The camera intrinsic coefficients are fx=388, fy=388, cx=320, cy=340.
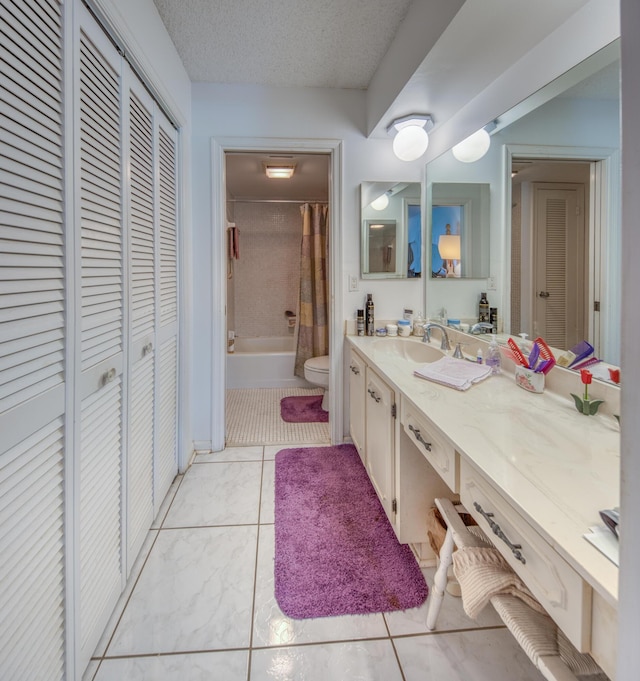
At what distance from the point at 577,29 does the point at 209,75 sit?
1838 mm

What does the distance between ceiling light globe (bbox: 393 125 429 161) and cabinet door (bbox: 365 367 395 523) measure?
4.00 feet

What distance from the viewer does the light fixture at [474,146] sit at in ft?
5.62

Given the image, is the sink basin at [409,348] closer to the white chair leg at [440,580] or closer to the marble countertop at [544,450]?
the marble countertop at [544,450]

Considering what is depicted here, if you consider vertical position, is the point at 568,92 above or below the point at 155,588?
above

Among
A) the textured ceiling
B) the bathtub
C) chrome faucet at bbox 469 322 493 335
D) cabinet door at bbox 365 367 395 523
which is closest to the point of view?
cabinet door at bbox 365 367 395 523

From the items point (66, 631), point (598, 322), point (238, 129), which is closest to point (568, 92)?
point (598, 322)

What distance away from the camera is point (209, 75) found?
223 centimetres

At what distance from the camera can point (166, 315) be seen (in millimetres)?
1962

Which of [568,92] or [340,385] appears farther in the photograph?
[340,385]

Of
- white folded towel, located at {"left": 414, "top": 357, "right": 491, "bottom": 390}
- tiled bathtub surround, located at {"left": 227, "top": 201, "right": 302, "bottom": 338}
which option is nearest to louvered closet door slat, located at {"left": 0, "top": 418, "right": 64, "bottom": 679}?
white folded towel, located at {"left": 414, "top": 357, "right": 491, "bottom": 390}

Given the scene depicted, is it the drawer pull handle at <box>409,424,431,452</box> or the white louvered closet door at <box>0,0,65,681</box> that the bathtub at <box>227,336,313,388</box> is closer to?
the drawer pull handle at <box>409,424,431,452</box>

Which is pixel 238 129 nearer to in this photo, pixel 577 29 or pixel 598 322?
pixel 577 29

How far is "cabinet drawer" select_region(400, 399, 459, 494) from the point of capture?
39.6 inches

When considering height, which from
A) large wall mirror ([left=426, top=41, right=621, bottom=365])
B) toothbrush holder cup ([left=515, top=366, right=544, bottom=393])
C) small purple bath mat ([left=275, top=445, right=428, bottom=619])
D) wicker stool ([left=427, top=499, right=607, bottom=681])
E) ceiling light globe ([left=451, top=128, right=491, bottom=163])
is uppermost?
ceiling light globe ([left=451, top=128, right=491, bottom=163])
